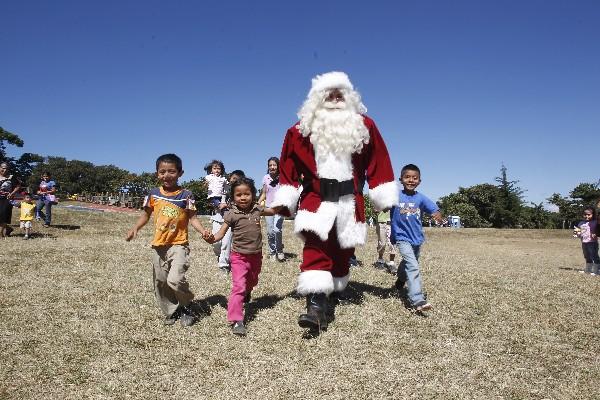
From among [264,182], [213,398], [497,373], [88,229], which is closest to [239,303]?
[213,398]

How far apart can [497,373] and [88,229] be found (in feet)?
50.1

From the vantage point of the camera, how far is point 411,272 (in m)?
5.18

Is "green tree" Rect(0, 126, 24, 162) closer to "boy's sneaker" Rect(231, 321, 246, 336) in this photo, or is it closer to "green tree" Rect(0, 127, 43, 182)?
"green tree" Rect(0, 127, 43, 182)

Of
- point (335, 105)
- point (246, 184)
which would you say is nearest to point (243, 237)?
point (246, 184)

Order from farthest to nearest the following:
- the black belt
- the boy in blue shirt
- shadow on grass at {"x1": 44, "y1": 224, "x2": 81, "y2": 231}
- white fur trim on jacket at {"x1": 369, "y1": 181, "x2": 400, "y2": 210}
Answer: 1. shadow on grass at {"x1": 44, "y1": 224, "x2": 81, "y2": 231}
2. the boy in blue shirt
3. white fur trim on jacket at {"x1": 369, "y1": 181, "x2": 400, "y2": 210}
4. the black belt

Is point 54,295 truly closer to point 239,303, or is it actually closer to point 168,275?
point 168,275

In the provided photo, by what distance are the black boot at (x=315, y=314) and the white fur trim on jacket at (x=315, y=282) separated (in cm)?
9

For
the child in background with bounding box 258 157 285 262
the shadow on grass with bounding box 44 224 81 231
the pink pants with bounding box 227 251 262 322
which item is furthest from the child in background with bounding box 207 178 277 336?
the shadow on grass with bounding box 44 224 81 231

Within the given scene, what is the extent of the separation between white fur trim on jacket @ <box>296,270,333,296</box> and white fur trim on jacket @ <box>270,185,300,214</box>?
0.81m

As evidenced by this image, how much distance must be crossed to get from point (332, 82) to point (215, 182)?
3.86 meters

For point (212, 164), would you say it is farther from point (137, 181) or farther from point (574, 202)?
point (137, 181)

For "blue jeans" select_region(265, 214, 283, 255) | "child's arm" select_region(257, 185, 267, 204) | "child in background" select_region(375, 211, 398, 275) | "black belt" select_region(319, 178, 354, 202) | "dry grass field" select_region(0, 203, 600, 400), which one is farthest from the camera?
"child in background" select_region(375, 211, 398, 275)

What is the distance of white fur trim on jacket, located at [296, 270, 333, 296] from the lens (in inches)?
171

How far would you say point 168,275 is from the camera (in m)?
4.65
